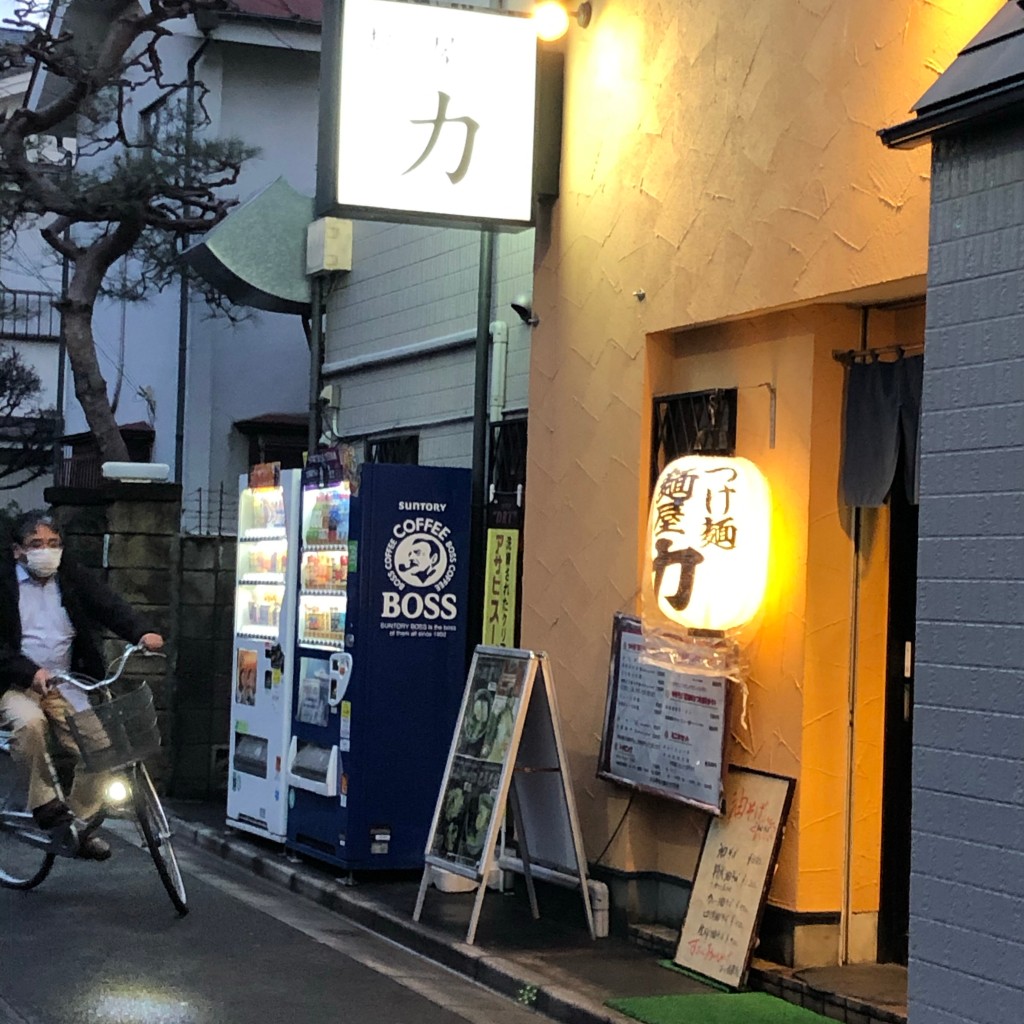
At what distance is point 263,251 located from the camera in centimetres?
1468

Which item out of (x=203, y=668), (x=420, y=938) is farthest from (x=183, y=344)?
(x=420, y=938)

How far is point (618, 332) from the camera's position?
9.22 metres

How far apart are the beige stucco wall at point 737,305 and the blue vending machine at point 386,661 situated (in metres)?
0.94

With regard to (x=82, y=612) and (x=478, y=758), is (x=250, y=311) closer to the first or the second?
(x=82, y=612)

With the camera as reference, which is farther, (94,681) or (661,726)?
(94,681)

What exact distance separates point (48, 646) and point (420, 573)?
8.02ft

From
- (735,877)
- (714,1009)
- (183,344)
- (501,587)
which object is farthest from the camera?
(183,344)

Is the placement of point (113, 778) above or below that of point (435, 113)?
below

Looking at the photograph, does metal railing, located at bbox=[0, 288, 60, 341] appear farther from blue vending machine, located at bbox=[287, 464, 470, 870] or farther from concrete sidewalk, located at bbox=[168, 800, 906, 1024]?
concrete sidewalk, located at bbox=[168, 800, 906, 1024]

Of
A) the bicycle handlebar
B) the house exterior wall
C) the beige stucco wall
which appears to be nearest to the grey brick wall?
the beige stucco wall

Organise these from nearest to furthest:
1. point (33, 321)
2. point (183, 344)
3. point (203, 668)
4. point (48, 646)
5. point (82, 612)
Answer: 1. point (48, 646)
2. point (82, 612)
3. point (203, 668)
4. point (183, 344)
5. point (33, 321)

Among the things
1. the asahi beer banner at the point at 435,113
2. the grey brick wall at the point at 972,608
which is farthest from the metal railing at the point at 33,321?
the grey brick wall at the point at 972,608

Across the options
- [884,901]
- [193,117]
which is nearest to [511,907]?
[884,901]

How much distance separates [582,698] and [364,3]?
436 centimetres
